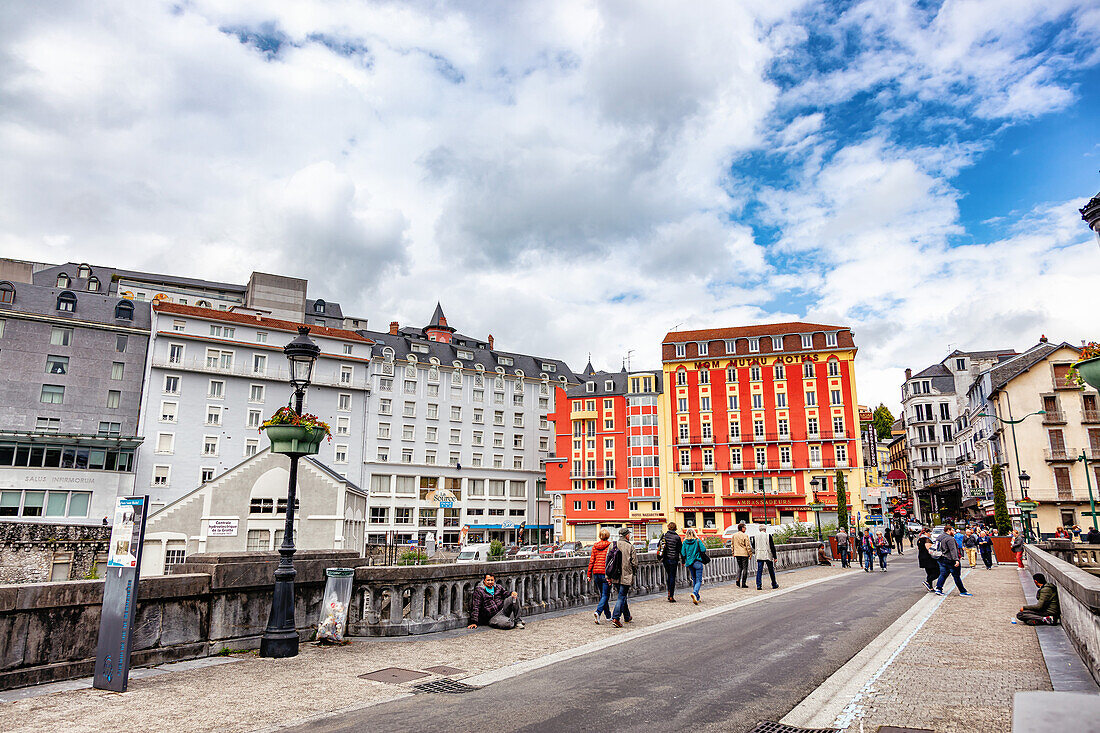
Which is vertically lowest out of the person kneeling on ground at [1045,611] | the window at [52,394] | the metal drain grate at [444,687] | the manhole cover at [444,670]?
the manhole cover at [444,670]

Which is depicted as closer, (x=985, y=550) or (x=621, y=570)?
(x=621, y=570)

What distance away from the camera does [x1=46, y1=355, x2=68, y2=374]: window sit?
53.0 m

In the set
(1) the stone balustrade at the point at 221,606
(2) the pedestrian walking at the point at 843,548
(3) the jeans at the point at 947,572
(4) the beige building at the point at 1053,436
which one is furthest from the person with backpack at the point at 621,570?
(4) the beige building at the point at 1053,436

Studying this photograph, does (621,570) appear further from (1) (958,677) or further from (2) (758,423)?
(2) (758,423)

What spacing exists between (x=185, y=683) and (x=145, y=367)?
57.8m

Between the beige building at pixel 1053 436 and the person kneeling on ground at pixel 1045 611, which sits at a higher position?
the beige building at pixel 1053 436

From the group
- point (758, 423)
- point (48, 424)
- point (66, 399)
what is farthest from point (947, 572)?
point (66, 399)

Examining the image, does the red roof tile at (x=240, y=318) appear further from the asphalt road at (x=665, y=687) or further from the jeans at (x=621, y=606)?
the asphalt road at (x=665, y=687)

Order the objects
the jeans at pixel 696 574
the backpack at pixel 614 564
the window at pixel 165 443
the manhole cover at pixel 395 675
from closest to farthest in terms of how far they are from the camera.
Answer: the manhole cover at pixel 395 675 → the backpack at pixel 614 564 → the jeans at pixel 696 574 → the window at pixel 165 443

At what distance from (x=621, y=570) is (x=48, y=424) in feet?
185

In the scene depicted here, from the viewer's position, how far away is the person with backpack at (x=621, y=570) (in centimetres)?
1233

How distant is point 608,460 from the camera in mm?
70375

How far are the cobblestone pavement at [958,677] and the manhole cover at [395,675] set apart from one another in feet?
15.9

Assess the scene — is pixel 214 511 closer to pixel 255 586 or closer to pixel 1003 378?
pixel 255 586
